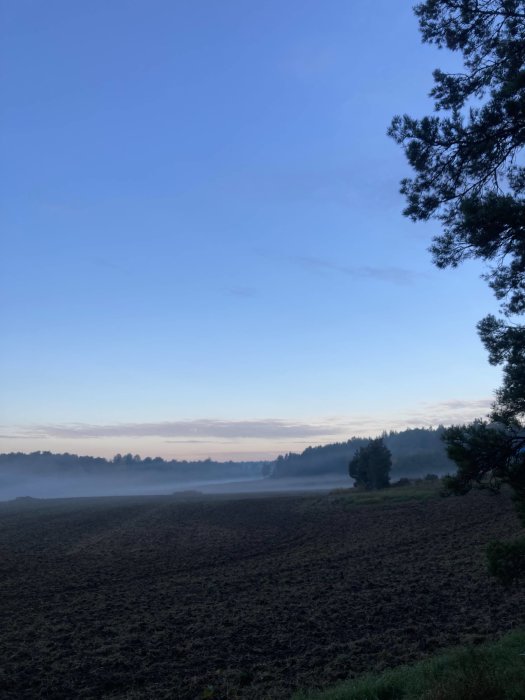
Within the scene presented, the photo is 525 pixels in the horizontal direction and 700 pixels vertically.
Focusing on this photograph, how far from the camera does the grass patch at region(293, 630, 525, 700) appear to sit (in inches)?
267

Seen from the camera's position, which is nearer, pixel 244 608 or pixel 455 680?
pixel 455 680

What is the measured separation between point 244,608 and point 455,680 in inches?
440

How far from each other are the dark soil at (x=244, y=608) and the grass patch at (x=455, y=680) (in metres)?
Answer: 1.27

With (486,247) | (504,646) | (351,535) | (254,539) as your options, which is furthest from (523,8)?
(254,539)

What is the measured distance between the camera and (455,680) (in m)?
7.13

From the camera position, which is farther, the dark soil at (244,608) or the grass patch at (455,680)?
the dark soil at (244,608)

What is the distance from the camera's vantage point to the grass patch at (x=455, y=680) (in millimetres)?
6770

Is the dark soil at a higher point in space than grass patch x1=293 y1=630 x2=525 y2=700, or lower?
lower

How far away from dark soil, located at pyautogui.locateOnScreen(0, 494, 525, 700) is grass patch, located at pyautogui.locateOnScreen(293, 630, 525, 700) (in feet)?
4.17

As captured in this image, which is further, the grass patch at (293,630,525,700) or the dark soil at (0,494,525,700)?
the dark soil at (0,494,525,700)

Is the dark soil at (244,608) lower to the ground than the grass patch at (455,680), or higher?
lower

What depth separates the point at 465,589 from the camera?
17.1 metres

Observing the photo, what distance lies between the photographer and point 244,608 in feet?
56.4

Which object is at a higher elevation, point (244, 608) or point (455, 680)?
point (455, 680)
